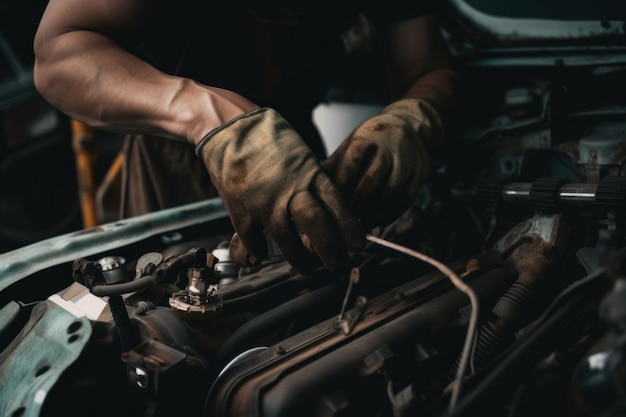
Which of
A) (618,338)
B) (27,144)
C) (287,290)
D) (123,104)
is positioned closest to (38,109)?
(27,144)

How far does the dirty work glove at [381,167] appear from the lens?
4.07 ft

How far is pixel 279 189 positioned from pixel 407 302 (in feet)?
1.00

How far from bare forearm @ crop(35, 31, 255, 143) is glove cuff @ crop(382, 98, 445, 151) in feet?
1.35

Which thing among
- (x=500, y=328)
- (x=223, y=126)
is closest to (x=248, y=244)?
(x=223, y=126)

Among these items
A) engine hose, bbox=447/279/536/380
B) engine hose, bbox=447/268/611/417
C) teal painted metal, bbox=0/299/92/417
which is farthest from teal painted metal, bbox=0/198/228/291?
engine hose, bbox=447/268/611/417

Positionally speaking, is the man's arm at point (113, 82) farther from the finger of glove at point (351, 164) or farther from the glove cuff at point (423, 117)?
the glove cuff at point (423, 117)

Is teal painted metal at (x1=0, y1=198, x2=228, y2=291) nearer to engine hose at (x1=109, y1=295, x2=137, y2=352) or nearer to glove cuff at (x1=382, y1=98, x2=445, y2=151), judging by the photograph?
engine hose at (x1=109, y1=295, x2=137, y2=352)

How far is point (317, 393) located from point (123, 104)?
0.78 m

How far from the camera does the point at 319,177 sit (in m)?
1.12

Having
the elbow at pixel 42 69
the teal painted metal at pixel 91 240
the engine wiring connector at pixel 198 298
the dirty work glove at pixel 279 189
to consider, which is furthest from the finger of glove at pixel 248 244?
the elbow at pixel 42 69

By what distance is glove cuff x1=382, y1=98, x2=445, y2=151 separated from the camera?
1456 millimetres

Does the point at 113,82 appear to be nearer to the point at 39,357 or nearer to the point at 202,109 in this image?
the point at 202,109

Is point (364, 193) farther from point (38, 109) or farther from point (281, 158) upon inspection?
point (38, 109)

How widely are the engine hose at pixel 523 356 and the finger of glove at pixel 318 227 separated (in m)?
0.36
